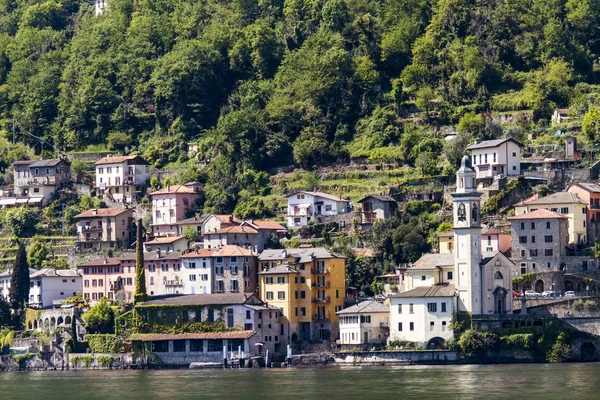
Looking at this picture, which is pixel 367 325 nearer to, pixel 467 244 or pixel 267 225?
pixel 467 244

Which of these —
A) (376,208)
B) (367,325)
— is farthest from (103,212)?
(367,325)

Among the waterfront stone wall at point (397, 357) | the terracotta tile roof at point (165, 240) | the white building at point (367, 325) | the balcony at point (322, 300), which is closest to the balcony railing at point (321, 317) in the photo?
the balcony at point (322, 300)

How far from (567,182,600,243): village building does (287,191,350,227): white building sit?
19931 mm

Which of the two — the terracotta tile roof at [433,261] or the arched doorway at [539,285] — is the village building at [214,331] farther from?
the arched doorway at [539,285]

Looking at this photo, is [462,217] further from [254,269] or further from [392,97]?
[392,97]

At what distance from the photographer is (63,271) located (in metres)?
136

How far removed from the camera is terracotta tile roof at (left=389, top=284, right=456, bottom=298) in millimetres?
111206

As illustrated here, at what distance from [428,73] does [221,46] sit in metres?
25.1

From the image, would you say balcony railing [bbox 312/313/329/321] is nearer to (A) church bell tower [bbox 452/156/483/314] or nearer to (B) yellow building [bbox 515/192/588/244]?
(A) church bell tower [bbox 452/156/483/314]

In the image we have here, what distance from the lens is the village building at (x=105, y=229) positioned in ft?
462

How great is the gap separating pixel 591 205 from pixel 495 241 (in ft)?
24.0

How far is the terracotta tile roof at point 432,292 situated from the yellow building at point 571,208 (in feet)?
36.5

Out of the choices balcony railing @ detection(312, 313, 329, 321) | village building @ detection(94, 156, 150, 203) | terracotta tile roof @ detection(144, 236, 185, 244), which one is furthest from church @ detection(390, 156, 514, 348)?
village building @ detection(94, 156, 150, 203)

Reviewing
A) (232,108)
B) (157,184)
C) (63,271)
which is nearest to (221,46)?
(232,108)
